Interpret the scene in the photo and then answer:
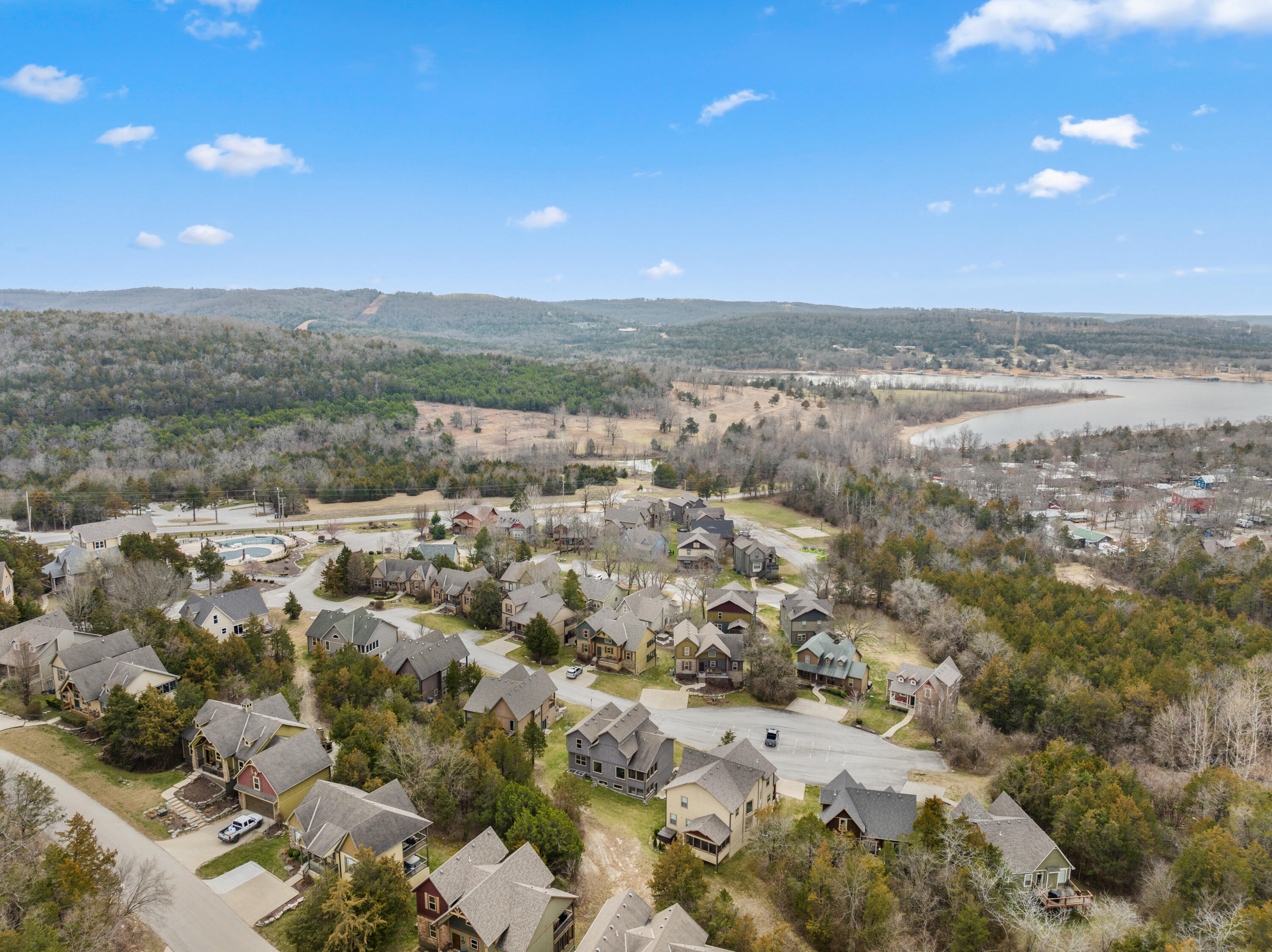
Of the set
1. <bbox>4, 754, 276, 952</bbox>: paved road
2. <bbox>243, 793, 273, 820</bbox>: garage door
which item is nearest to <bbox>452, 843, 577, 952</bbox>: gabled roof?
<bbox>4, 754, 276, 952</bbox>: paved road

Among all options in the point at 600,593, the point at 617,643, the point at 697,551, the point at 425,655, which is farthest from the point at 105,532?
the point at 697,551

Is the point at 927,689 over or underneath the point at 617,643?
underneath

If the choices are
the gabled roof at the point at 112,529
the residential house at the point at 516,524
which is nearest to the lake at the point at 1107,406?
the residential house at the point at 516,524

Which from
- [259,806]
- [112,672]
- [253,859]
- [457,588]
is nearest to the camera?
[253,859]

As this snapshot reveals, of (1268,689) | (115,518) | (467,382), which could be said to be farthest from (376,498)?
(1268,689)

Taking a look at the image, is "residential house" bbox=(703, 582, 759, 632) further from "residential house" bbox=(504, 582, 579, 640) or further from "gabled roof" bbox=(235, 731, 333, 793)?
"gabled roof" bbox=(235, 731, 333, 793)

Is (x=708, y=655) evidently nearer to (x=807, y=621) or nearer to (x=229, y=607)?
(x=807, y=621)
